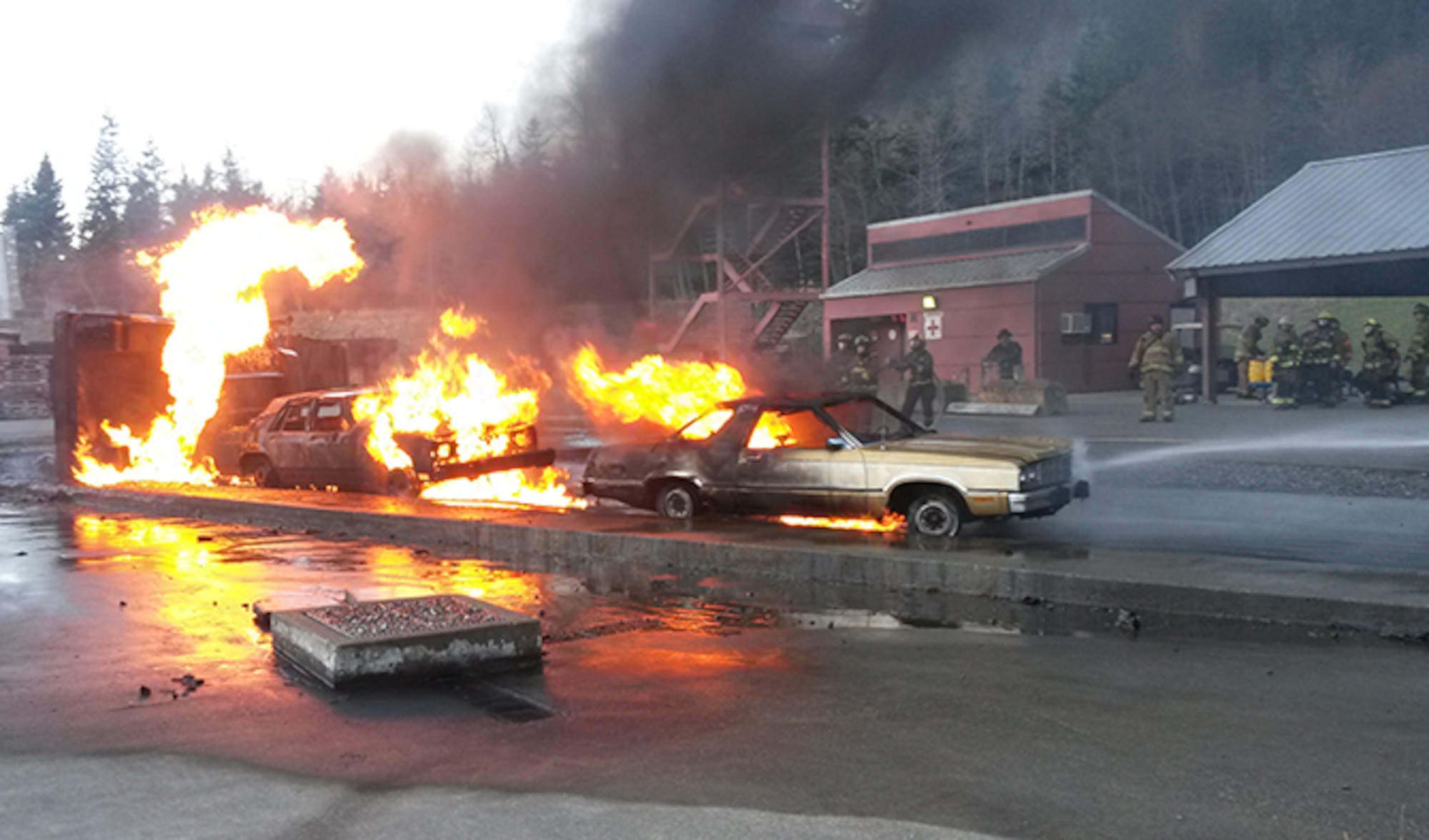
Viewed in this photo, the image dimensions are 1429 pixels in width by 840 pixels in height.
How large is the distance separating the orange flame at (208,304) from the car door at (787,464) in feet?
30.8

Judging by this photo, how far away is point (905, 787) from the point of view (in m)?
4.30

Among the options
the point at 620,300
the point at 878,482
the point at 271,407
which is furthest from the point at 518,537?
the point at 620,300

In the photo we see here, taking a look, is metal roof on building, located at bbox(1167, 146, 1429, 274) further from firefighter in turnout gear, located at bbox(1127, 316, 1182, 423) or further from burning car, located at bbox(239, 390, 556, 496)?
burning car, located at bbox(239, 390, 556, 496)

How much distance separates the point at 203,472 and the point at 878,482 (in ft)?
38.9

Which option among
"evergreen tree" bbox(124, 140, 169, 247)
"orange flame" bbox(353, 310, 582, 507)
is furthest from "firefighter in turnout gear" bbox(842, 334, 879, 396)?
"evergreen tree" bbox(124, 140, 169, 247)

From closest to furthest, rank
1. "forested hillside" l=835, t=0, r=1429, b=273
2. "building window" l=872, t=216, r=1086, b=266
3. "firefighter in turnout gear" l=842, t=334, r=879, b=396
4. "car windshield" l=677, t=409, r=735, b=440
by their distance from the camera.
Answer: "car windshield" l=677, t=409, r=735, b=440
"firefighter in turnout gear" l=842, t=334, r=879, b=396
"building window" l=872, t=216, r=1086, b=266
"forested hillside" l=835, t=0, r=1429, b=273

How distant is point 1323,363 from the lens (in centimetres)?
2166

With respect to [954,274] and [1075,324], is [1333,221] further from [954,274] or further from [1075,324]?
[954,274]

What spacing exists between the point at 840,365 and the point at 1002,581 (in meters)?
18.8

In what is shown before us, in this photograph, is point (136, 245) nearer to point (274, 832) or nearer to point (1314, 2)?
point (1314, 2)

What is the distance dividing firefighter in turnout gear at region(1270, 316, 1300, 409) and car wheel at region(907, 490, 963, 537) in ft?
48.7

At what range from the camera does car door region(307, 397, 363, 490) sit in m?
14.3

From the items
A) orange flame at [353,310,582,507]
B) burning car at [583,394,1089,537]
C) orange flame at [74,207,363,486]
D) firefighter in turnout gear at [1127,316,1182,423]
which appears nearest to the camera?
burning car at [583,394,1089,537]

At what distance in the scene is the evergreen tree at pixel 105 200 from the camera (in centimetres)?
7312
